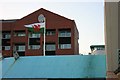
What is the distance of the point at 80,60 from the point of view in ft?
85.9

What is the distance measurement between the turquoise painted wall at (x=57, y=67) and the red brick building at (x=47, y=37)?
36092 millimetres

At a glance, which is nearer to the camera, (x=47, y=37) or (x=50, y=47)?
(x=50, y=47)

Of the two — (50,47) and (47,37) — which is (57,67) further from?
(47,37)

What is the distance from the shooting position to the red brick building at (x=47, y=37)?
6397 cm

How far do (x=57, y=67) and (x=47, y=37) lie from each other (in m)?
39.2

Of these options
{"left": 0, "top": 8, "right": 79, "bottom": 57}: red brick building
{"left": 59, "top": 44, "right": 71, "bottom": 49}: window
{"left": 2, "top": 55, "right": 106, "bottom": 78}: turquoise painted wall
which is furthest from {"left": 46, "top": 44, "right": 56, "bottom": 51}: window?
{"left": 2, "top": 55, "right": 106, "bottom": 78}: turquoise painted wall

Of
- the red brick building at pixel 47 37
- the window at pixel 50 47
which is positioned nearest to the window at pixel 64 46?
the red brick building at pixel 47 37

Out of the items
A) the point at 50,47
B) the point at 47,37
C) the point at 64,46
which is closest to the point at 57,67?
the point at 50,47

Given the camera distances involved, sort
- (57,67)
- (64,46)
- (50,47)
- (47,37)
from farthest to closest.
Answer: (47,37)
(64,46)
(50,47)
(57,67)

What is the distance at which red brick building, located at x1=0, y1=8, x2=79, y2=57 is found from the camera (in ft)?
210

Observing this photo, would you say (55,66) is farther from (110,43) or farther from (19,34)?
(19,34)

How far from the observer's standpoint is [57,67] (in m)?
25.8

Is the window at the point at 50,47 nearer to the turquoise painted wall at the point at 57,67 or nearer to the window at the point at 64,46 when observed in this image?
the window at the point at 64,46

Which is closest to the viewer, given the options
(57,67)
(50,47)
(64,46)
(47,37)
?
(57,67)
